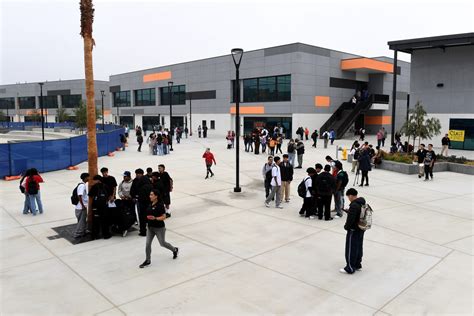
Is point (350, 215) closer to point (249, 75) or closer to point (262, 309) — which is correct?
point (262, 309)

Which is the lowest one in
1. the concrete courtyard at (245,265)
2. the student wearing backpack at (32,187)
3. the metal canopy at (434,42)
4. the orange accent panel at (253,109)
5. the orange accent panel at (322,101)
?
the concrete courtyard at (245,265)

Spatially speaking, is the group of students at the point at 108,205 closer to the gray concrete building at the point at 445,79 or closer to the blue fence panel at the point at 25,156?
the blue fence panel at the point at 25,156

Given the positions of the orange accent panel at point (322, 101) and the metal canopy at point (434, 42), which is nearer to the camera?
the metal canopy at point (434, 42)

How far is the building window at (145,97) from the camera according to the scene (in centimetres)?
6544

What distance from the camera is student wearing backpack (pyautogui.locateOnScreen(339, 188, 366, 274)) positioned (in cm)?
726

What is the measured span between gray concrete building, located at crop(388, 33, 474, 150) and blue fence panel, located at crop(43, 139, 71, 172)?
2465 centimetres

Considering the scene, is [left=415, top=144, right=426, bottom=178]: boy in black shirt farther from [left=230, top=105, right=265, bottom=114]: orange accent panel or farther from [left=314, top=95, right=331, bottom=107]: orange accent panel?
[left=230, top=105, right=265, bottom=114]: orange accent panel

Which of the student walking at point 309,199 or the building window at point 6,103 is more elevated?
the building window at point 6,103

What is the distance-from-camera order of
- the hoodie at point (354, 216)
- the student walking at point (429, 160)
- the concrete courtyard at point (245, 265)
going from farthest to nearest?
the student walking at point (429, 160)
the hoodie at point (354, 216)
the concrete courtyard at point (245, 265)

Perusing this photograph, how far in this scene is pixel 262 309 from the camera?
6070 millimetres

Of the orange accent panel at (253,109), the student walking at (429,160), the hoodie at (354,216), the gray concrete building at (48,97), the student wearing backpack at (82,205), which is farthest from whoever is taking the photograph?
the gray concrete building at (48,97)

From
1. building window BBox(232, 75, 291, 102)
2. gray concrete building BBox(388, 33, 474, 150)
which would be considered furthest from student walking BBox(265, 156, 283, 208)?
building window BBox(232, 75, 291, 102)

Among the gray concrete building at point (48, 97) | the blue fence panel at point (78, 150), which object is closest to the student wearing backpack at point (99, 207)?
the blue fence panel at point (78, 150)

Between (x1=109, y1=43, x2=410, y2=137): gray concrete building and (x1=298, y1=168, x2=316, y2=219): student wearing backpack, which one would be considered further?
(x1=109, y1=43, x2=410, y2=137): gray concrete building
